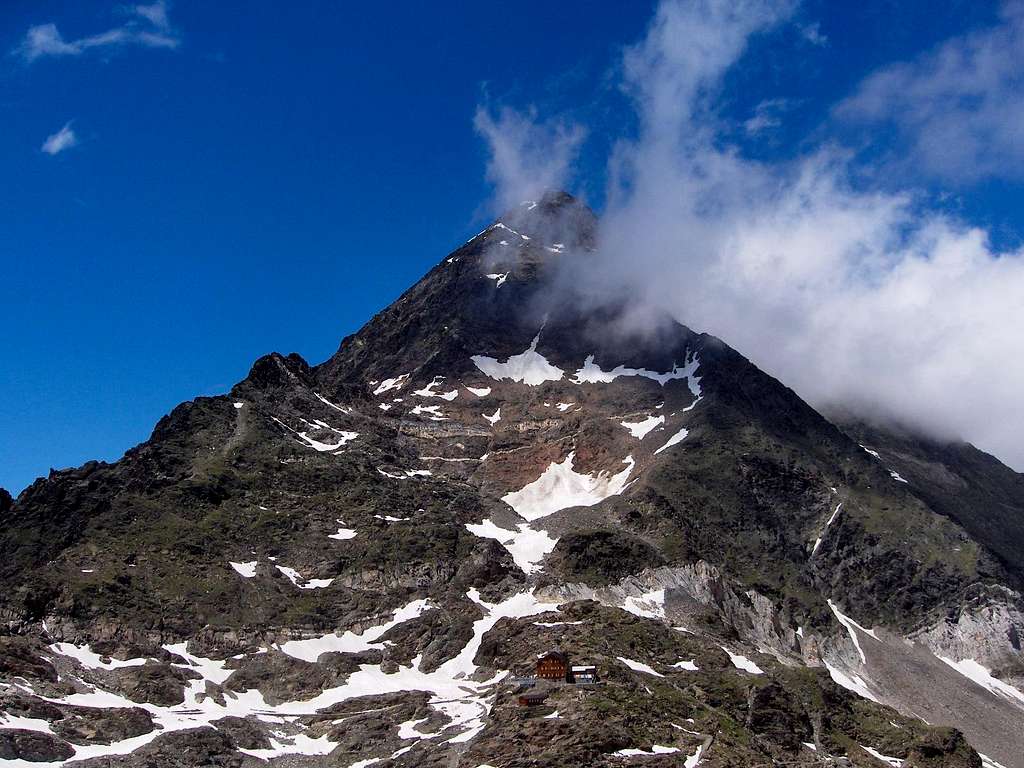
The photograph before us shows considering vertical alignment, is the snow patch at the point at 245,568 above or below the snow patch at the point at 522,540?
below

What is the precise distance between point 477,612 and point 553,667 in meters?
32.9

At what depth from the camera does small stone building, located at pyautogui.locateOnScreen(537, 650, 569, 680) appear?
10306 centimetres

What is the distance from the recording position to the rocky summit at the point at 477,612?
99938mm

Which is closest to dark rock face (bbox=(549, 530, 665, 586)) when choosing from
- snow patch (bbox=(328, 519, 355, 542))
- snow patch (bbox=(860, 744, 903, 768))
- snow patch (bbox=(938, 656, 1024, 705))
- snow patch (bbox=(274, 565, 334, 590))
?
snow patch (bbox=(328, 519, 355, 542))

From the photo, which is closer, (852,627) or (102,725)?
(102,725)

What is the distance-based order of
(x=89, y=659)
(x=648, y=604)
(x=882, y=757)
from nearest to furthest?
(x=882, y=757) → (x=89, y=659) → (x=648, y=604)

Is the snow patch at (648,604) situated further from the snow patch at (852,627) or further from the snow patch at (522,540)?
the snow patch at (852,627)

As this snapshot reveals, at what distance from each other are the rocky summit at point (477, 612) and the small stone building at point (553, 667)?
363 millimetres

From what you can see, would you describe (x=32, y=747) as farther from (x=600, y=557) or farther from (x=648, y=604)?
(x=600, y=557)

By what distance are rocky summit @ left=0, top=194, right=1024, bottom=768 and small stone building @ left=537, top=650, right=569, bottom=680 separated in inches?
14.3

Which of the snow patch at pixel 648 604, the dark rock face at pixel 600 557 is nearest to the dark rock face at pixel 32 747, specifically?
the dark rock face at pixel 600 557

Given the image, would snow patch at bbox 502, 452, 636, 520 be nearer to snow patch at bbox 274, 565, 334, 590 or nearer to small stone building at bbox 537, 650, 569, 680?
snow patch at bbox 274, 565, 334, 590

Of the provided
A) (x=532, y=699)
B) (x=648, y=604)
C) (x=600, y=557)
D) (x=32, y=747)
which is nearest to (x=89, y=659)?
(x=32, y=747)

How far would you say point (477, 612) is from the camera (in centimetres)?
13512
